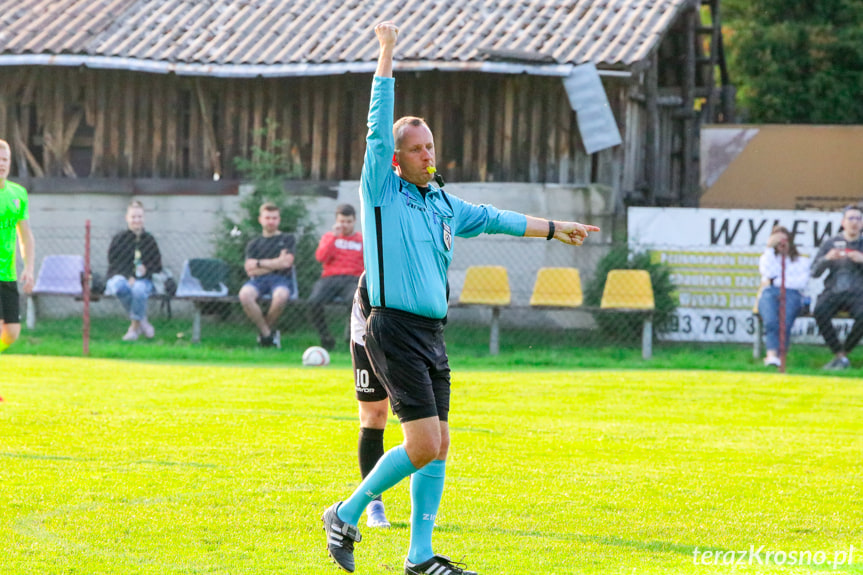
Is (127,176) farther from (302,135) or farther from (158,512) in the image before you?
(158,512)

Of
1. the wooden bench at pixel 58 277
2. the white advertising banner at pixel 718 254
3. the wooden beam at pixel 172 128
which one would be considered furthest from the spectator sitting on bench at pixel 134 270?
the white advertising banner at pixel 718 254

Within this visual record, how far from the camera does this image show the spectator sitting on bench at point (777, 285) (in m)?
15.6

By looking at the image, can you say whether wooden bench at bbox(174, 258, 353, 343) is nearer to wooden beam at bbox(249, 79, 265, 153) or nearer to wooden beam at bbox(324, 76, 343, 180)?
wooden beam at bbox(324, 76, 343, 180)

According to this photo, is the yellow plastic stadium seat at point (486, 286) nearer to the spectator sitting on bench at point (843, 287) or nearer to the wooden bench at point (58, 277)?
the spectator sitting on bench at point (843, 287)

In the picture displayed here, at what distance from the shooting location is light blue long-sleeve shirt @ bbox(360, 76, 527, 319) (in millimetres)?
5184

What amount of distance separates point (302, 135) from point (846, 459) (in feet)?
45.0

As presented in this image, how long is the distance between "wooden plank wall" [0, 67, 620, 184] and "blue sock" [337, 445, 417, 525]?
583 inches

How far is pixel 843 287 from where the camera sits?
1553 cm

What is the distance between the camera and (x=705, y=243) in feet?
57.6

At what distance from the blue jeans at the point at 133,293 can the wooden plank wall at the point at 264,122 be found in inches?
171

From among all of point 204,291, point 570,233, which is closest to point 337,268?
point 204,291

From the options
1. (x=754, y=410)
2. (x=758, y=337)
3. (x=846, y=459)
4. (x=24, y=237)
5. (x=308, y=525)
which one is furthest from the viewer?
(x=758, y=337)

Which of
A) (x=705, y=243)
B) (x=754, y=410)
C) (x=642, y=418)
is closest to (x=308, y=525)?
(x=642, y=418)

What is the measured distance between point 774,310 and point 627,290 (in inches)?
80.0
